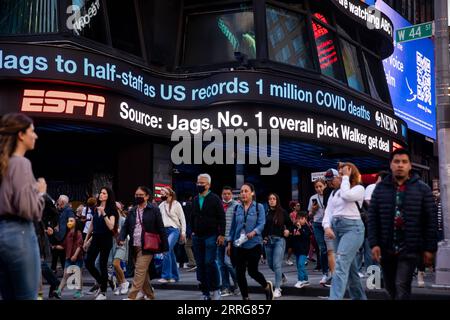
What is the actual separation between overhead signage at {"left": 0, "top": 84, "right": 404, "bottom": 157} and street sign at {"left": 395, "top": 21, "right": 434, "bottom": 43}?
5.93 metres

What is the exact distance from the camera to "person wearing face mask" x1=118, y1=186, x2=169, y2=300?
9445mm

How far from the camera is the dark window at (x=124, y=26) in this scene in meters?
18.2

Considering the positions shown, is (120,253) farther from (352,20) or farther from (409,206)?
(352,20)

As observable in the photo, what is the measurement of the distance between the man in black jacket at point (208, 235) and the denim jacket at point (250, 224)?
0.25 meters

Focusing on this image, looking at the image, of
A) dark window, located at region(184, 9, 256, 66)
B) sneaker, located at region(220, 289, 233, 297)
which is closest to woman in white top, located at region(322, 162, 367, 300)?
sneaker, located at region(220, 289, 233, 297)

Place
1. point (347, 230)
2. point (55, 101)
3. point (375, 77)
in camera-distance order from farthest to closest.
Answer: point (375, 77) < point (55, 101) < point (347, 230)

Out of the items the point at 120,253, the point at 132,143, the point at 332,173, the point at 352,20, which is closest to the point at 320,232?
the point at 332,173

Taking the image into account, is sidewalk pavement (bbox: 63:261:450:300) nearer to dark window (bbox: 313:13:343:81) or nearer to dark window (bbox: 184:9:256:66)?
dark window (bbox: 184:9:256:66)

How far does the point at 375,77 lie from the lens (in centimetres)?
2605

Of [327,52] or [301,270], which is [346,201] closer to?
[301,270]

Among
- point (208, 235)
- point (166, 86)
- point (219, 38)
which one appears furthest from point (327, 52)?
point (208, 235)

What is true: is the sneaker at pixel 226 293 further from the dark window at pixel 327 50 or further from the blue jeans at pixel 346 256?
the dark window at pixel 327 50

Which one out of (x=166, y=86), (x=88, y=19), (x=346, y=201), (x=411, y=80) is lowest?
(x=346, y=201)

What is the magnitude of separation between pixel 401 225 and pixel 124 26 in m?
13.7
